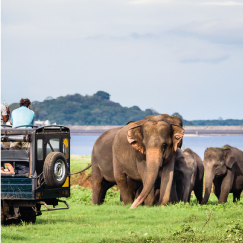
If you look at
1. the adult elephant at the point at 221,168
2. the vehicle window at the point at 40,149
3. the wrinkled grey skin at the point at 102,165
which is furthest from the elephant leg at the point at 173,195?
the vehicle window at the point at 40,149

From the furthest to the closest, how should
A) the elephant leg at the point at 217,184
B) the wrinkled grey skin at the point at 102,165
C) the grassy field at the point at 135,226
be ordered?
the elephant leg at the point at 217,184
the wrinkled grey skin at the point at 102,165
the grassy field at the point at 135,226

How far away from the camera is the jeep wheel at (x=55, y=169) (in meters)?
13.3

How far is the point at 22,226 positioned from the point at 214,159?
382 inches

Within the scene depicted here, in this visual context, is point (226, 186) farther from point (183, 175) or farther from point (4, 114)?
point (4, 114)

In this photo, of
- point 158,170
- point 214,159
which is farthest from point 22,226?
point 214,159

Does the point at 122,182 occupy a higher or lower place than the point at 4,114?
lower

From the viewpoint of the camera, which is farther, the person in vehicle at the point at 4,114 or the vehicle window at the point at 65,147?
the person in vehicle at the point at 4,114

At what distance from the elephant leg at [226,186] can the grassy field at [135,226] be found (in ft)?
16.6

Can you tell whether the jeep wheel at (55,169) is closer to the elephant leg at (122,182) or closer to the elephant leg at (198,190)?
the elephant leg at (122,182)

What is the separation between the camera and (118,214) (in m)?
15.6

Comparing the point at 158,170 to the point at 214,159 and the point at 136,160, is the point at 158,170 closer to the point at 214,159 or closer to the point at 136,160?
the point at 136,160

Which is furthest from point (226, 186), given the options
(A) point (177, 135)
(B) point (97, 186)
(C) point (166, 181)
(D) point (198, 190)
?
(A) point (177, 135)

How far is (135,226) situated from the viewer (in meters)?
14.0

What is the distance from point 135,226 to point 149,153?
3.23 meters
